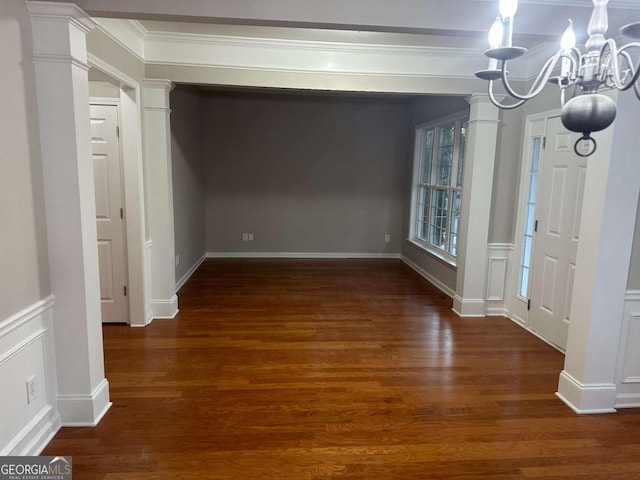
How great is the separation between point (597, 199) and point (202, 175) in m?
5.50

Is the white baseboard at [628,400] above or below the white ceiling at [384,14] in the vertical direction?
below

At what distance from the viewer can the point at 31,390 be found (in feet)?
6.99

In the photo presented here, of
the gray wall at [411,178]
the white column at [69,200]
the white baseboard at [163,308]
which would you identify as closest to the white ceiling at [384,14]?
the white column at [69,200]

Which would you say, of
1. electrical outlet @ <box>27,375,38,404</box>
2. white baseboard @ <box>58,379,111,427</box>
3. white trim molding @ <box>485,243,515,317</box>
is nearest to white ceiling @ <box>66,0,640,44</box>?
electrical outlet @ <box>27,375,38,404</box>

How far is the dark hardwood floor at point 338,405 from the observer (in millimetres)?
2154

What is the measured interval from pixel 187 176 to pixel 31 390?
12.6 ft

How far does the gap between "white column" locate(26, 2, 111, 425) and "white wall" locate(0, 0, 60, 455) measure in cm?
5

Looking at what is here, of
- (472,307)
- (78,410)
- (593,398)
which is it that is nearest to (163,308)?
(78,410)

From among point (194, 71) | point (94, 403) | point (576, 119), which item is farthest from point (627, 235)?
point (194, 71)

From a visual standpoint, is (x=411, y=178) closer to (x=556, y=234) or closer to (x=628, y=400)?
(x=556, y=234)

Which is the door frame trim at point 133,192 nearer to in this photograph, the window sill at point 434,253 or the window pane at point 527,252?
the window sill at point 434,253

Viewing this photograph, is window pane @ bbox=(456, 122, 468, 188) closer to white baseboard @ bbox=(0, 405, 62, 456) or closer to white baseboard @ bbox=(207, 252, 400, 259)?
white baseboard @ bbox=(207, 252, 400, 259)

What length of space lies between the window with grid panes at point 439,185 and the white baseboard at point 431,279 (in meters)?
0.34

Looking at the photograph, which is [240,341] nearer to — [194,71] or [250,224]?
[194,71]
